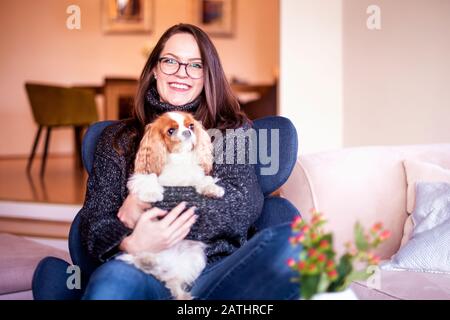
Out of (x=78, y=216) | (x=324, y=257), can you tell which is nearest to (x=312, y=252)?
(x=324, y=257)

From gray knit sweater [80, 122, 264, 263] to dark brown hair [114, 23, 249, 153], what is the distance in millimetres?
136

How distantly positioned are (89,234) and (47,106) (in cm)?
465

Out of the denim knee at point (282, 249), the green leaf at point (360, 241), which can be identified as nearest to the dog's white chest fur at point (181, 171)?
the denim knee at point (282, 249)

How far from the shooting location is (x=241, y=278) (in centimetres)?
152

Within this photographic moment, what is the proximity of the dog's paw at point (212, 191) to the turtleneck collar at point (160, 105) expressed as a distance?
369 millimetres

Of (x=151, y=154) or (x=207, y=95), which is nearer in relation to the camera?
(x=151, y=154)

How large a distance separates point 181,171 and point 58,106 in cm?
470

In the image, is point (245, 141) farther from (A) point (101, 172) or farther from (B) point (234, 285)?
(B) point (234, 285)

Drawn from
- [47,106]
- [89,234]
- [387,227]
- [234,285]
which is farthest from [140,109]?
[47,106]

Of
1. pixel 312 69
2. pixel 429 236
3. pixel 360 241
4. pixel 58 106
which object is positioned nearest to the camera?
pixel 360 241

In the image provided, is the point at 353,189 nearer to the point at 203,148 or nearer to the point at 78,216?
the point at 203,148

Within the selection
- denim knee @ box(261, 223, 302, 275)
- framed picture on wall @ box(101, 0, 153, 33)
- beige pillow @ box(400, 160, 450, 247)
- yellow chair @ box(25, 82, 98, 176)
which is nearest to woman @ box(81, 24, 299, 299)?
denim knee @ box(261, 223, 302, 275)

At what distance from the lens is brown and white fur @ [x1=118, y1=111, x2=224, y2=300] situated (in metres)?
1.72

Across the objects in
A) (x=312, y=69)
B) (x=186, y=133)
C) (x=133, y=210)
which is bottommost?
(x=133, y=210)
